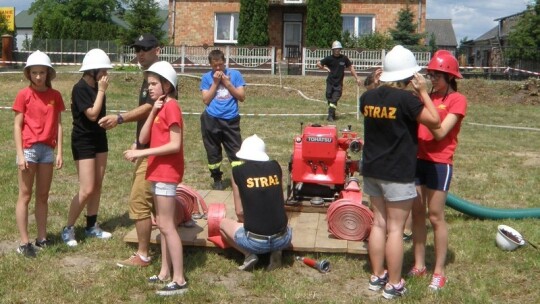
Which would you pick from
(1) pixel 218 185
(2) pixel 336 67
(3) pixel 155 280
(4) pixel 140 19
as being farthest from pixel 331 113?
(4) pixel 140 19

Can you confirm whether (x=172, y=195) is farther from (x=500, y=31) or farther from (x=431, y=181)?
(x=500, y=31)

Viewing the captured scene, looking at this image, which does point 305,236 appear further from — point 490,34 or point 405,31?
point 490,34

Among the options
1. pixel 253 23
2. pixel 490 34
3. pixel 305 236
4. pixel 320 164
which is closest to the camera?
pixel 305 236

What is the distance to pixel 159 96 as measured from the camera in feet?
16.2

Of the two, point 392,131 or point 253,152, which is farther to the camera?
point 253,152

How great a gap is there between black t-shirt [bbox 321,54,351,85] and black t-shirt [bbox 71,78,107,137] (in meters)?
10.5

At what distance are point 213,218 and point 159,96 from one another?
1.35 m

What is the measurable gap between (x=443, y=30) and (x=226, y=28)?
4842 centimetres

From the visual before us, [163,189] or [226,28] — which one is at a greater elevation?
[226,28]

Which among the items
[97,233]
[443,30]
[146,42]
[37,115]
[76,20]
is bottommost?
[97,233]

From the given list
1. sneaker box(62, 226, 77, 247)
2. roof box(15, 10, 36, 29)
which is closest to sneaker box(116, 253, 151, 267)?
sneaker box(62, 226, 77, 247)

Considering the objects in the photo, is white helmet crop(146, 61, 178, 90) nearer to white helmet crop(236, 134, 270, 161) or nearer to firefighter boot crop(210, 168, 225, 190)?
white helmet crop(236, 134, 270, 161)

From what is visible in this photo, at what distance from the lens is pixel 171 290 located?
4.87 metres

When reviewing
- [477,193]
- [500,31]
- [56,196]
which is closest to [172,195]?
[56,196]
